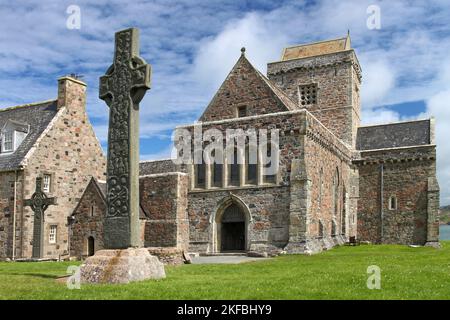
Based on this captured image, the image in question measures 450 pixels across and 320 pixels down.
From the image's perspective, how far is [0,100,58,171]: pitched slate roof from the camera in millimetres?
32688

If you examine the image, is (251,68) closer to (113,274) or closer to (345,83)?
(345,83)

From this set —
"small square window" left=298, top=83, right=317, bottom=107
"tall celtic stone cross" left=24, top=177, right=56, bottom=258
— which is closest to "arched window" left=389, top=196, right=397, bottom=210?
"small square window" left=298, top=83, right=317, bottom=107

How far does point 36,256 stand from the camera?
2764cm

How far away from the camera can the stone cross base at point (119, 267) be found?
12.9m

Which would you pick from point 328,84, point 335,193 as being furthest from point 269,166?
point 328,84

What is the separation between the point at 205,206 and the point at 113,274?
1900 centimetres

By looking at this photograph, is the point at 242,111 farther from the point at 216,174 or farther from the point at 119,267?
the point at 119,267

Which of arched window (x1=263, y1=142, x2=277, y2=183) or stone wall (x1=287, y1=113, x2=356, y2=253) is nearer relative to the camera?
stone wall (x1=287, y1=113, x2=356, y2=253)

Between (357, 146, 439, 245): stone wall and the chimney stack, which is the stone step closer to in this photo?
the chimney stack


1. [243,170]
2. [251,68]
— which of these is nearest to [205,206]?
[243,170]

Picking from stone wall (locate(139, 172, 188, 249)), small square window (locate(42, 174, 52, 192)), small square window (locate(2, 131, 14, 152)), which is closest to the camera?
stone wall (locate(139, 172, 188, 249))

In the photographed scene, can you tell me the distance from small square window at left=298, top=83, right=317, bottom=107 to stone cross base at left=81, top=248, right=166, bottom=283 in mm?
33987

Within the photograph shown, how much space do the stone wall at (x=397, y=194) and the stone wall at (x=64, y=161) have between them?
20.9 meters

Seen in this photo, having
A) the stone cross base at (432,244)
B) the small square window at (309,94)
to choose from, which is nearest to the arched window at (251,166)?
the stone cross base at (432,244)
